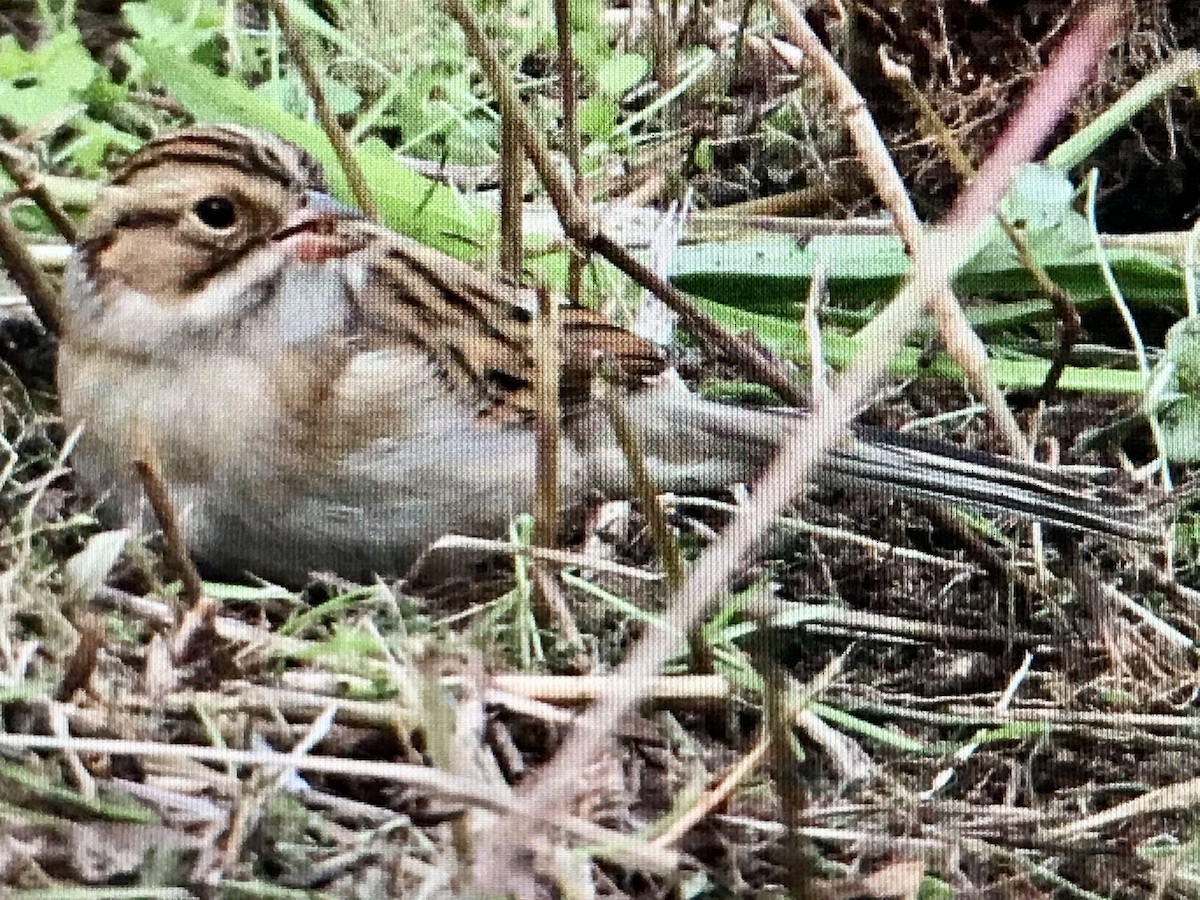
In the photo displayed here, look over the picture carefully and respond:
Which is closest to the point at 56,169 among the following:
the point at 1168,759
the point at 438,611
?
the point at 438,611

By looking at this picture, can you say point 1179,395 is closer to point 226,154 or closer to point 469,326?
point 469,326

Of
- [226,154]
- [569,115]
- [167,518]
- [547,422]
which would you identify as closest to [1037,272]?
[569,115]

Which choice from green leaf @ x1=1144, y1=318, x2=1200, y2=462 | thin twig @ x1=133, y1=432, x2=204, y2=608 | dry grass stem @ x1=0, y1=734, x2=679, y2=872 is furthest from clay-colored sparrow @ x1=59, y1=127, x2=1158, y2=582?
dry grass stem @ x1=0, y1=734, x2=679, y2=872

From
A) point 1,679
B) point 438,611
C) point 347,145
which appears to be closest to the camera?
point 1,679

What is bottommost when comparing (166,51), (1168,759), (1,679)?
(1168,759)

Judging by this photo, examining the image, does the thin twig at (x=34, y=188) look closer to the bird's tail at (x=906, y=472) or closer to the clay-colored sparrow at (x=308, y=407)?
the clay-colored sparrow at (x=308, y=407)

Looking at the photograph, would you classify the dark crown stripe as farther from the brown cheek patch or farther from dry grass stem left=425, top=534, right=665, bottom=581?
dry grass stem left=425, top=534, right=665, bottom=581

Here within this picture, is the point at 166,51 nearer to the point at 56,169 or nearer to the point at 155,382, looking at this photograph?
the point at 56,169

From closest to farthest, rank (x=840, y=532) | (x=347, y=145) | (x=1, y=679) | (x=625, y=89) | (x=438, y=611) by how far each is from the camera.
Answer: (x=1, y=679) < (x=438, y=611) < (x=840, y=532) < (x=347, y=145) < (x=625, y=89)
